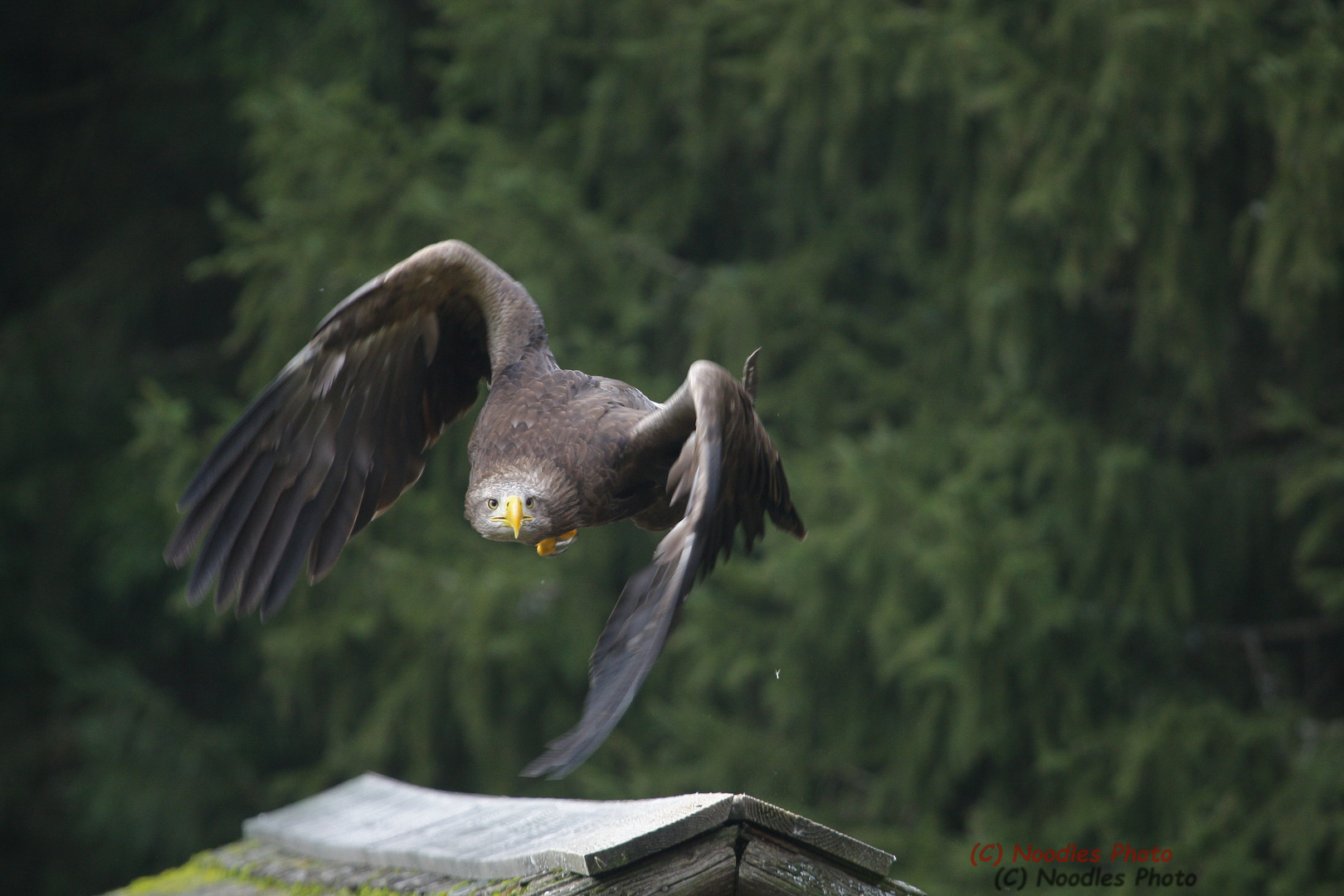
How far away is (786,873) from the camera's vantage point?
2643mm

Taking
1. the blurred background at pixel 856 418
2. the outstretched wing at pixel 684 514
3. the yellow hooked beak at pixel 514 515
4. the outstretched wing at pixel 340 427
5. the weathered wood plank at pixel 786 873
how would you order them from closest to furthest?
the outstretched wing at pixel 684 514, the weathered wood plank at pixel 786 873, the yellow hooked beak at pixel 514 515, the outstretched wing at pixel 340 427, the blurred background at pixel 856 418

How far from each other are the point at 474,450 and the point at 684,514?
2.17 ft

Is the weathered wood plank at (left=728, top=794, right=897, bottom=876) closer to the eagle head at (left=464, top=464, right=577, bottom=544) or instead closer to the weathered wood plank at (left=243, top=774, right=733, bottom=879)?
the weathered wood plank at (left=243, top=774, right=733, bottom=879)

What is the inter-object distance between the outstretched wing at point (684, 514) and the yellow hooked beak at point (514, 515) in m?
0.29

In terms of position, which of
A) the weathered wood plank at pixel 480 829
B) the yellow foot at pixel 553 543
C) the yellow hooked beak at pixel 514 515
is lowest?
the weathered wood plank at pixel 480 829

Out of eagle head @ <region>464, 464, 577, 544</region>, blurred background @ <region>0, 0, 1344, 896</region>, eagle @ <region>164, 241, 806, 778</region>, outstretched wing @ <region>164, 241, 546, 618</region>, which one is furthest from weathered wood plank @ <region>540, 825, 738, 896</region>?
blurred background @ <region>0, 0, 1344, 896</region>

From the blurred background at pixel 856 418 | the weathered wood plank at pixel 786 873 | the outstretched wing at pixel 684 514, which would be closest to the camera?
the outstretched wing at pixel 684 514

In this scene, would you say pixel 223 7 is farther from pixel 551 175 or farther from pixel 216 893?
pixel 216 893

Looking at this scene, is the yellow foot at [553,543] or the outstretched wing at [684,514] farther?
the yellow foot at [553,543]

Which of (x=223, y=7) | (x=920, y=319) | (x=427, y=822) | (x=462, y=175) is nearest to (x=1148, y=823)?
(x=920, y=319)

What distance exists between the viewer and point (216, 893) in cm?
363

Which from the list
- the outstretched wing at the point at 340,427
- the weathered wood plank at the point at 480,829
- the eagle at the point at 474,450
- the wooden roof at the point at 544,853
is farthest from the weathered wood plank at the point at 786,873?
the outstretched wing at the point at 340,427

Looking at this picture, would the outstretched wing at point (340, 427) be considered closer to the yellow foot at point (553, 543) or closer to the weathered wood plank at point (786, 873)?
the yellow foot at point (553, 543)

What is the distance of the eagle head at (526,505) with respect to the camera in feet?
9.77
